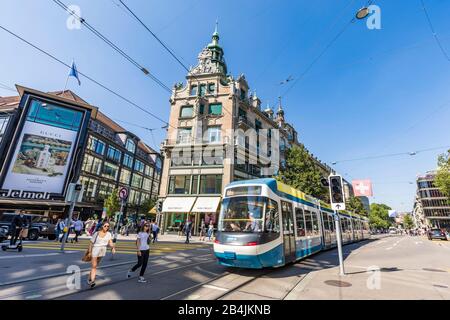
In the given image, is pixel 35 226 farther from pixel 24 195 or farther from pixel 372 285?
pixel 372 285

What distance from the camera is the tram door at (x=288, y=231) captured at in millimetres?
8859

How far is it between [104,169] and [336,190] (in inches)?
1681

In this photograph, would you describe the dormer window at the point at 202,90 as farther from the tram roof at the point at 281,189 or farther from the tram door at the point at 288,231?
the tram door at the point at 288,231

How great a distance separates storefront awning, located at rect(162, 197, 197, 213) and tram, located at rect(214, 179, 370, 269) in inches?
735

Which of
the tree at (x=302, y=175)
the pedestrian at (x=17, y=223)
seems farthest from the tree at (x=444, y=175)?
the pedestrian at (x=17, y=223)

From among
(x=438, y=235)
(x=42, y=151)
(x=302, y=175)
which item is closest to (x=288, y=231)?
(x=302, y=175)

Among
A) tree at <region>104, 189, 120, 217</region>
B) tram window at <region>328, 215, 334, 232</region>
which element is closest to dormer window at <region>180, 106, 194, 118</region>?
tree at <region>104, 189, 120, 217</region>

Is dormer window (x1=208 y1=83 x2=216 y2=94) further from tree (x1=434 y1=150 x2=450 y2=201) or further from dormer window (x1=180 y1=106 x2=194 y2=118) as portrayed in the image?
tree (x1=434 y1=150 x2=450 y2=201)

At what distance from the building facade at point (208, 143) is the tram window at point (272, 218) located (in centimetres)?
1886

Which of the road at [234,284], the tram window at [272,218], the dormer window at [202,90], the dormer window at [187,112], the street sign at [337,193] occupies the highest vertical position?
the dormer window at [202,90]

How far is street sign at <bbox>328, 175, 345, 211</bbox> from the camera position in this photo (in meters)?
8.70

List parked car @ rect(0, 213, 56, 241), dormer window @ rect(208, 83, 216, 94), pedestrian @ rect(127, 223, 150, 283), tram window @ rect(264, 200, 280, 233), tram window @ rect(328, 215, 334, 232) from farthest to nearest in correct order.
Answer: dormer window @ rect(208, 83, 216, 94)
parked car @ rect(0, 213, 56, 241)
tram window @ rect(328, 215, 334, 232)
tram window @ rect(264, 200, 280, 233)
pedestrian @ rect(127, 223, 150, 283)

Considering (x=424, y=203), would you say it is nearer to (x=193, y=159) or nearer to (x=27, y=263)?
(x=193, y=159)
